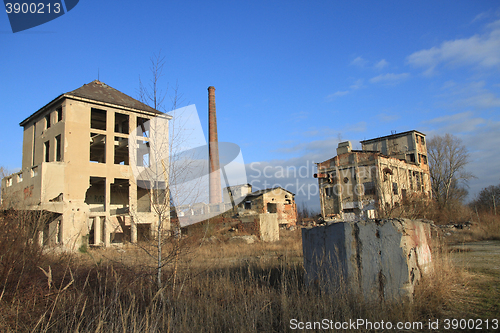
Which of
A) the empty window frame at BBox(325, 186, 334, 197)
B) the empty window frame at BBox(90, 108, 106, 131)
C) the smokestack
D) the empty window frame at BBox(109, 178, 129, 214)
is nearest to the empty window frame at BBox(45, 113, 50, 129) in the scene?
the empty window frame at BBox(90, 108, 106, 131)

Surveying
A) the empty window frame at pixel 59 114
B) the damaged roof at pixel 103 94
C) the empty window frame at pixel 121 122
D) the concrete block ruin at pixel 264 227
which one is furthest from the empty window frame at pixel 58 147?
the concrete block ruin at pixel 264 227

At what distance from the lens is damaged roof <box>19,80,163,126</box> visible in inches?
806

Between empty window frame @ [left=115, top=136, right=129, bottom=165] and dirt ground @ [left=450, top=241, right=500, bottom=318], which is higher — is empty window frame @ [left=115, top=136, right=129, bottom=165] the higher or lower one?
the higher one

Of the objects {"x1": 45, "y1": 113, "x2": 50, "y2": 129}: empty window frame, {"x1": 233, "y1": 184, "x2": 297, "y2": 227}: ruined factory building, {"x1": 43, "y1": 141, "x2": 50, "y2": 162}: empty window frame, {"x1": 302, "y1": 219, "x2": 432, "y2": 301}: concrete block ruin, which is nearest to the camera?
{"x1": 302, "y1": 219, "x2": 432, "y2": 301}: concrete block ruin

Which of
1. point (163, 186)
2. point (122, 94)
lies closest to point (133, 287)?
point (163, 186)

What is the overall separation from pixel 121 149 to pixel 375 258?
22.2 metres

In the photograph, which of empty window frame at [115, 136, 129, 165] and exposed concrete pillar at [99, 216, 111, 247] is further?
empty window frame at [115, 136, 129, 165]

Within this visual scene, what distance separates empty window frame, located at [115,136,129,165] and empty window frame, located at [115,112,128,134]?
939 mm

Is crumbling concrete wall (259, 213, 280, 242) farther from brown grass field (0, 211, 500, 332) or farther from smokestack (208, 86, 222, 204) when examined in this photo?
brown grass field (0, 211, 500, 332)

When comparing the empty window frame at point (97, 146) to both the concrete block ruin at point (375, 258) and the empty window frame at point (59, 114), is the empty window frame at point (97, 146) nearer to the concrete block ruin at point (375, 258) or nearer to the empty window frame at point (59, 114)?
the empty window frame at point (59, 114)

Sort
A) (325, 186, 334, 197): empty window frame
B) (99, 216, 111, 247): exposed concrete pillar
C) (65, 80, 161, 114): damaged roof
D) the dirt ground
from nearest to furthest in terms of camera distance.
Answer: the dirt ground, (99, 216, 111, 247): exposed concrete pillar, (65, 80, 161, 114): damaged roof, (325, 186, 334, 197): empty window frame

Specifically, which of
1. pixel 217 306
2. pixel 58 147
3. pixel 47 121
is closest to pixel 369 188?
pixel 58 147

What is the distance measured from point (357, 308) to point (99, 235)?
1944 cm

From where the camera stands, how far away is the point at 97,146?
23922 millimetres
